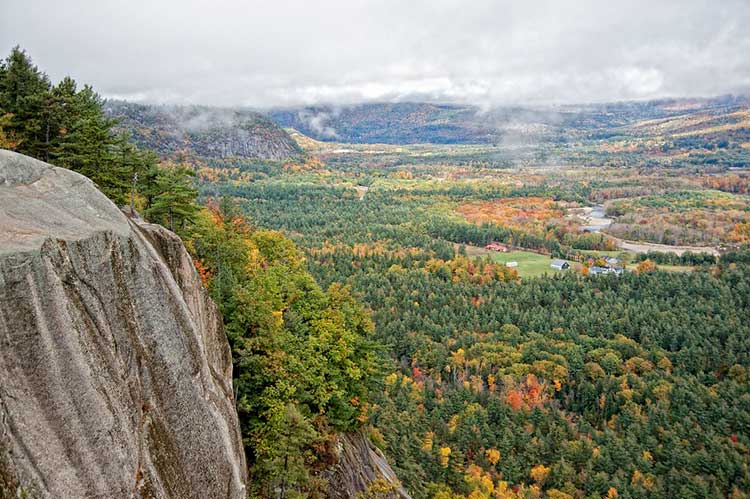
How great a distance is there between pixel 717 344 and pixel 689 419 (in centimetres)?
2927

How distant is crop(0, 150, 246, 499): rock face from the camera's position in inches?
518

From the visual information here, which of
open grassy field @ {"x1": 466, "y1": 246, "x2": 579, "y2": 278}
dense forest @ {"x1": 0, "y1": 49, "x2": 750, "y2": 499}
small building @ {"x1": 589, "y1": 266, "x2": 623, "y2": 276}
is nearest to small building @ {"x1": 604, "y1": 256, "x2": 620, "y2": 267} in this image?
dense forest @ {"x1": 0, "y1": 49, "x2": 750, "y2": 499}

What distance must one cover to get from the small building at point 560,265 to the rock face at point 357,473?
394 feet

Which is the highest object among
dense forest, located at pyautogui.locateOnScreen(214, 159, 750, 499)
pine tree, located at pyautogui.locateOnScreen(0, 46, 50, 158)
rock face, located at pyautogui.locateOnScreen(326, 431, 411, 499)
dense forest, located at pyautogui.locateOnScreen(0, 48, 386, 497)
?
pine tree, located at pyautogui.locateOnScreen(0, 46, 50, 158)

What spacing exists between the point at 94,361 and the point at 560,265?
146898mm

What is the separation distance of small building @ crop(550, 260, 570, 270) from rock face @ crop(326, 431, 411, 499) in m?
120

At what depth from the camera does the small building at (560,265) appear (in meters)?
145

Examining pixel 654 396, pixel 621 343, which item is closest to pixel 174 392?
pixel 654 396

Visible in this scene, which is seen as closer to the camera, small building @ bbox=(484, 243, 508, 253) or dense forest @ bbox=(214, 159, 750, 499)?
dense forest @ bbox=(214, 159, 750, 499)

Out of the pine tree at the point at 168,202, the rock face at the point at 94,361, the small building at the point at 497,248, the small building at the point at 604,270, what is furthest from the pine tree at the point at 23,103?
the small building at the point at 497,248

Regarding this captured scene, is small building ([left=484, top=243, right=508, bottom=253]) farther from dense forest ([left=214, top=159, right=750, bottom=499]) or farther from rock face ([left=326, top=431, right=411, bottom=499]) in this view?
rock face ([left=326, top=431, right=411, bottom=499])

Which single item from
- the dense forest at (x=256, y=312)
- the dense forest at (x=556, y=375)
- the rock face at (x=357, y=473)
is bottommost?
the dense forest at (x=556, y=375)

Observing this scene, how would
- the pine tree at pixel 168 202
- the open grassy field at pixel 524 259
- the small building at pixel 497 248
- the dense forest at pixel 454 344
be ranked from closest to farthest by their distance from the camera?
the dense forest at pixel 454 344
the pine tree at pixel 168 202
the open grassy field at pixel 524 259
the small building at pixel 497 248

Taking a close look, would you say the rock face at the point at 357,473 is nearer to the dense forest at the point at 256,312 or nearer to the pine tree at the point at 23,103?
the dense forest at the point at 256,312
